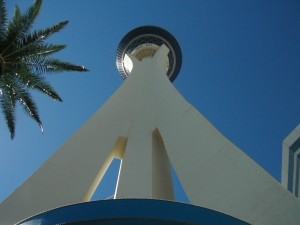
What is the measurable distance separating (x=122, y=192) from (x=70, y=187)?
2600 millimetres

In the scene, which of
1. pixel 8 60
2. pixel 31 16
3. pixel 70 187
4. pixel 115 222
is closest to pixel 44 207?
pixel 70 187

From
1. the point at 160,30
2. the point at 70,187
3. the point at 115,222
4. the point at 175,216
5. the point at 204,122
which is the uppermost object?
the point at 160,30

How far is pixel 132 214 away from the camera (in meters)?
8.38

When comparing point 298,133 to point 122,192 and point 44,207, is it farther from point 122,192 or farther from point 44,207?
point 44,207

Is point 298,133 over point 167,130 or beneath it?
beneath

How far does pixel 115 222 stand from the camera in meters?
8.41

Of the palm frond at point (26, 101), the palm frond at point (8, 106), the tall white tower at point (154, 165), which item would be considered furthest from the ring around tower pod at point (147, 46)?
the palm frond at point (8, 106)

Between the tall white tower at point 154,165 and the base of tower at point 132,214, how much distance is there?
4.72 metres

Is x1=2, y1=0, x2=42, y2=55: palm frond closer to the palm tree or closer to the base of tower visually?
the palm tree

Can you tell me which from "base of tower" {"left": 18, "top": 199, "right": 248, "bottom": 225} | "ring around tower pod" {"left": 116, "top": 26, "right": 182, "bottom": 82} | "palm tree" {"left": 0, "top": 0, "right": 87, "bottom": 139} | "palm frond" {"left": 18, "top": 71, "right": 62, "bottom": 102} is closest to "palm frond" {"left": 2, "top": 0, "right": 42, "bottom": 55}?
"palm tree" {"left": 0, "top": 0, "right": 87, "bottom": 139}

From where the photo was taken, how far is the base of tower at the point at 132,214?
27.4ft

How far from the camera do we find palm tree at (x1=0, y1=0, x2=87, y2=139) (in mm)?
16719

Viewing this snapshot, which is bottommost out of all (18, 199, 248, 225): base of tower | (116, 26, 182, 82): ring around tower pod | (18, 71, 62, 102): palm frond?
(18, 199, 248, 225): base of tower

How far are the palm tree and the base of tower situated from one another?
29.7ft
